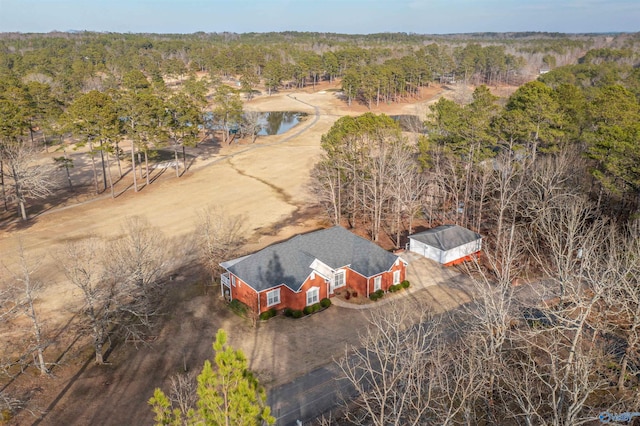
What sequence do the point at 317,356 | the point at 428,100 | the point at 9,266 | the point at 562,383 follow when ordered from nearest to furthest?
the point at 562,383 < the point at 317,356 < the point at 9,266 < the point at 428,100

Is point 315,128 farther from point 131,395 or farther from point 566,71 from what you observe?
point 131,395

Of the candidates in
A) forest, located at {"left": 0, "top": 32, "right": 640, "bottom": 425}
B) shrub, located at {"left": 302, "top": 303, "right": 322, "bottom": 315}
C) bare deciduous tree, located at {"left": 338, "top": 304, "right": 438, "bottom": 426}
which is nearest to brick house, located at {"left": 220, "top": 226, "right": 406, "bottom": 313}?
shrub, located at {"left": 302, "top": 303, "right": 322, "bottom": 315}

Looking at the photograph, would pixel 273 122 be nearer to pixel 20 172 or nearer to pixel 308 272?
pixel 20 172

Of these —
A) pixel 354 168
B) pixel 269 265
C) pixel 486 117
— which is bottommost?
pixel 269 265

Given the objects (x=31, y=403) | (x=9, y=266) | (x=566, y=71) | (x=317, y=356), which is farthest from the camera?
(x=566, y=71)

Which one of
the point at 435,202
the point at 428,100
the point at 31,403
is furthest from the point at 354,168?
the point at 428,100

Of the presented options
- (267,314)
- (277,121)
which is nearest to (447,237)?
(267,314)
